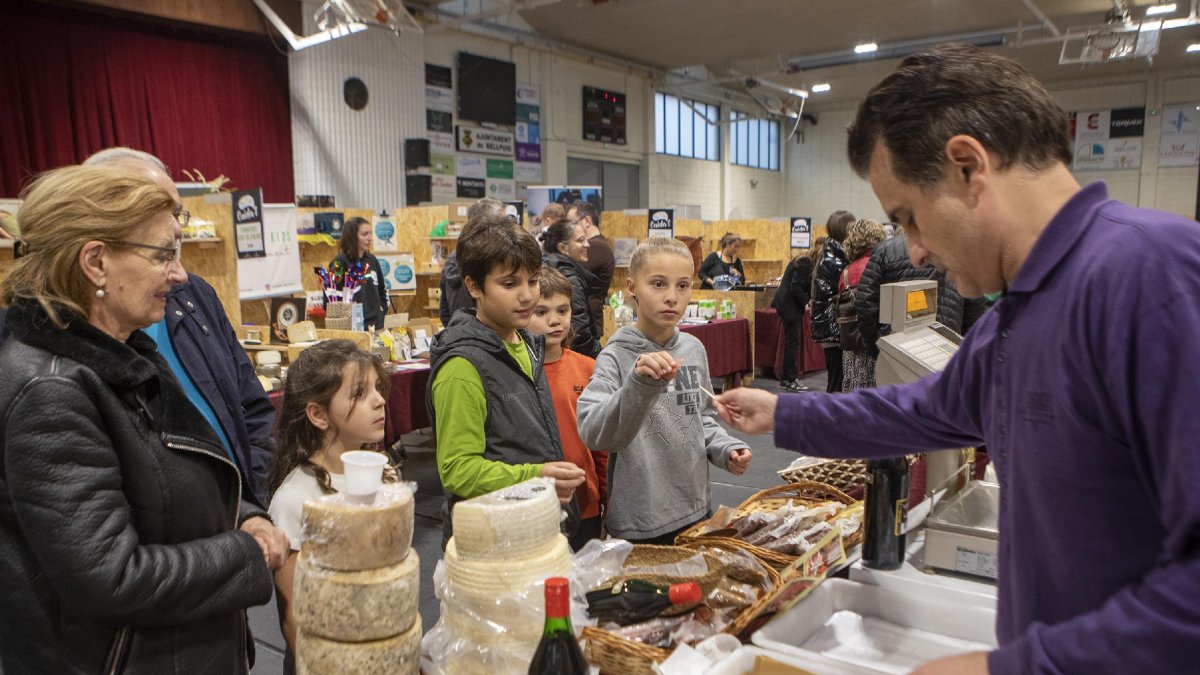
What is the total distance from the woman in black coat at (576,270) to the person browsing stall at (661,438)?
225 centimetres

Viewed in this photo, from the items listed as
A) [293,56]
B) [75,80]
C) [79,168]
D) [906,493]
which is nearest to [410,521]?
[79,168]

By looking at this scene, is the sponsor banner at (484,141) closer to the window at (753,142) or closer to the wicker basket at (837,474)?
the window at (753,142)

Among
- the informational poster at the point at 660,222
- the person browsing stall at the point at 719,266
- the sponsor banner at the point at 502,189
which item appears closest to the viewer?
the informational poster at the point at 660,222

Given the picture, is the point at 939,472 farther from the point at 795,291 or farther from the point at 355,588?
the point at 795,291

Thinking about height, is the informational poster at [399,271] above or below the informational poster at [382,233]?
below

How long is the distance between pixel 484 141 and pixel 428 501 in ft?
28.1

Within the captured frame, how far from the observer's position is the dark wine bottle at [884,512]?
63.1 inches

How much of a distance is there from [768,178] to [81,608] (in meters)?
19.9

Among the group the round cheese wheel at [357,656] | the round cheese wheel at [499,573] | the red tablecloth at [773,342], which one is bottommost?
the red tablecloth at [773,342]

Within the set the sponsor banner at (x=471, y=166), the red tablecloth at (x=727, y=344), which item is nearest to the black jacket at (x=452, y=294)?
the red tablecloth at (x=727, y=344)

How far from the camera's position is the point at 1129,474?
0.79 metres

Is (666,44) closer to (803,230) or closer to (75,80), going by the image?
(803,230)

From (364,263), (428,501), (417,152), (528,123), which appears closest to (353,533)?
(428,501)

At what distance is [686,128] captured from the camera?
17.2m
